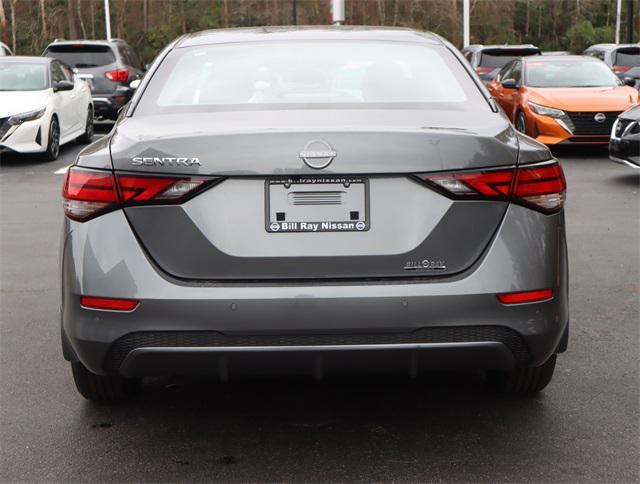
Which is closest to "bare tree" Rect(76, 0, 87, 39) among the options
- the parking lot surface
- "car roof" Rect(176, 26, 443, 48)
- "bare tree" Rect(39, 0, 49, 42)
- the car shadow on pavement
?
"bare tree" Rect(39, 0, 49, 42)

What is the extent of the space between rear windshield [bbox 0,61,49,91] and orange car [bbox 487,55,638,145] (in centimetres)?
688

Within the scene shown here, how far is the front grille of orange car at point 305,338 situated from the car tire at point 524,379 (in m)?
0.81

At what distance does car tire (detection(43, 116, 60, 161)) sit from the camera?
15.1m

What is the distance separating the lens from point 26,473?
379cm

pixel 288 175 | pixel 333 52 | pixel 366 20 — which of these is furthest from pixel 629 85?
pixel 366 20

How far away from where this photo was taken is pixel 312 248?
352cm

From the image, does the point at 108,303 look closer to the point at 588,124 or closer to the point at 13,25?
the point at 588,124

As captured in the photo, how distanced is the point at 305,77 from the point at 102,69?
55.9 ft

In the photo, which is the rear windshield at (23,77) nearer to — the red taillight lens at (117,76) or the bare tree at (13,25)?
the red taillight lens at (117,76)

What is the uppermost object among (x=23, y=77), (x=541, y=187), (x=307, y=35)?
(x=307, y=35)

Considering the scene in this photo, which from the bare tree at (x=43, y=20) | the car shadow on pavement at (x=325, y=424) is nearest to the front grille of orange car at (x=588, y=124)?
the car shadow on pavement at (x=325, y=424)

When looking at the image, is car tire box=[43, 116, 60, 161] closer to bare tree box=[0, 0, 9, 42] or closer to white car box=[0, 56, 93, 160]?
white car box=[0, 56, 93, 160]

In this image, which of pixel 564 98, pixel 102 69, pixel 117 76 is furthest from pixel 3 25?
pixel 564 98

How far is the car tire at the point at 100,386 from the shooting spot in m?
4.29
